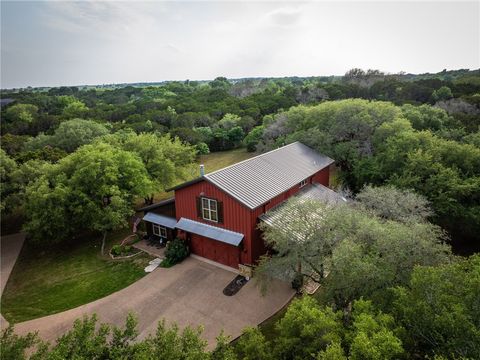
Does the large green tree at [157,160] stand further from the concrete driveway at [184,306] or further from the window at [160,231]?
the concrete driveway at [184,306]

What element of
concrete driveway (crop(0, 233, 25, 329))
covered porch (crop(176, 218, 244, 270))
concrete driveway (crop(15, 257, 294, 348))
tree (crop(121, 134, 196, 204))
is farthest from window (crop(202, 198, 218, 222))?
concrete driveway (crop(0, 233, 25, 329))

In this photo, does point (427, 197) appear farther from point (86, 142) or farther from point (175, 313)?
point (86, 142)

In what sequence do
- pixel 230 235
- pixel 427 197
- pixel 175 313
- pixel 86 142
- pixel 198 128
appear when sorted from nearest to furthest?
pixel 175 313
pixel 230 235
pixel 427 197
pixel 86 142
pixel 198 128

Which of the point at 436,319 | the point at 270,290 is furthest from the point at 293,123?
the point at 436,319

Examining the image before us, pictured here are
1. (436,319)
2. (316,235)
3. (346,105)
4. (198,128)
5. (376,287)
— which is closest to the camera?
(436,319)

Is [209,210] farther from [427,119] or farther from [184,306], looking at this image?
[427,119]

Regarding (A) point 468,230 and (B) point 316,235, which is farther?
(A) point 468,230

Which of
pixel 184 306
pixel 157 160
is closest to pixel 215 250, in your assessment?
pixel 184 306
